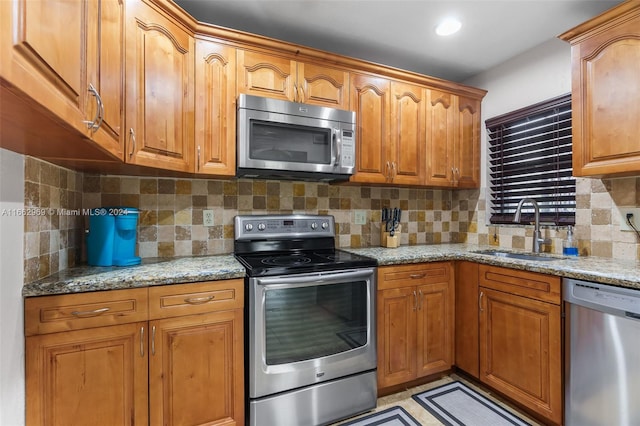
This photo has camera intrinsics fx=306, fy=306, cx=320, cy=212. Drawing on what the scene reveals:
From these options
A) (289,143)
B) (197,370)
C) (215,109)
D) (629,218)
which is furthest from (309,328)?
(629,218)

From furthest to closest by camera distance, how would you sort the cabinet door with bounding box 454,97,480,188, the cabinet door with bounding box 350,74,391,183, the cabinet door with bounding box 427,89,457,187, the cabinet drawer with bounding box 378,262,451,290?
the cabinet door with bounding box 454,97,480,188 → the cabinet door with bounding box 427,89,457,187 → the cabinet door with bounding box 350,74,391,183 → the cabinet drawer with bounding box 378,262,451,290

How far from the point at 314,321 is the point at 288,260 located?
40 centimetres

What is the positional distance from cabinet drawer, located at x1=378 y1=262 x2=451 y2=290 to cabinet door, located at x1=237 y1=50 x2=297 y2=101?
4.27ft

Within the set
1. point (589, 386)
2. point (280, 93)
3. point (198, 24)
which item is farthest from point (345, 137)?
point (589, 386)

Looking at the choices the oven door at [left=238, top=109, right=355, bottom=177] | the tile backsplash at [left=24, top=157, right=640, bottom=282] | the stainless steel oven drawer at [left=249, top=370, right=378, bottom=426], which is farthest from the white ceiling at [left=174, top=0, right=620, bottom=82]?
the stainless steel oven drawer at [left=249, top=370, right=378, bottom=426]

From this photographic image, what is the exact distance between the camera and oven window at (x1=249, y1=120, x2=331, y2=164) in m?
1.88

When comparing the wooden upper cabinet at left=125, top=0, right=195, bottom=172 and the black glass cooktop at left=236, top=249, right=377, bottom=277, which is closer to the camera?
the wooden upper cabinet at left=125, top=0, right=195, bottom=172

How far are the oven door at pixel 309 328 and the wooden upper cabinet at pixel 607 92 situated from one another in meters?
1.43

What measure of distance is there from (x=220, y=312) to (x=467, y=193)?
94.8 inches

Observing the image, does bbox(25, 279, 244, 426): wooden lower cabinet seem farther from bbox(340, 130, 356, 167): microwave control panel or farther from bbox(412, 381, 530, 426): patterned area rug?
bbox(412, 381, 530, 426): patterned area rug

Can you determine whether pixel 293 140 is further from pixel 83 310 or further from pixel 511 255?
pixel 511 255

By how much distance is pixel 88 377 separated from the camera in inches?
51.4

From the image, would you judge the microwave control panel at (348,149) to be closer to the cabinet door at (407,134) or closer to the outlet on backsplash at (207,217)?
the cabinet door at (407,134)

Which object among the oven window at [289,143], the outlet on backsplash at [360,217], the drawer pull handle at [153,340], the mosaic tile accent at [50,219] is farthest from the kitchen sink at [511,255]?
the mosaic tile accent at [50,219]
